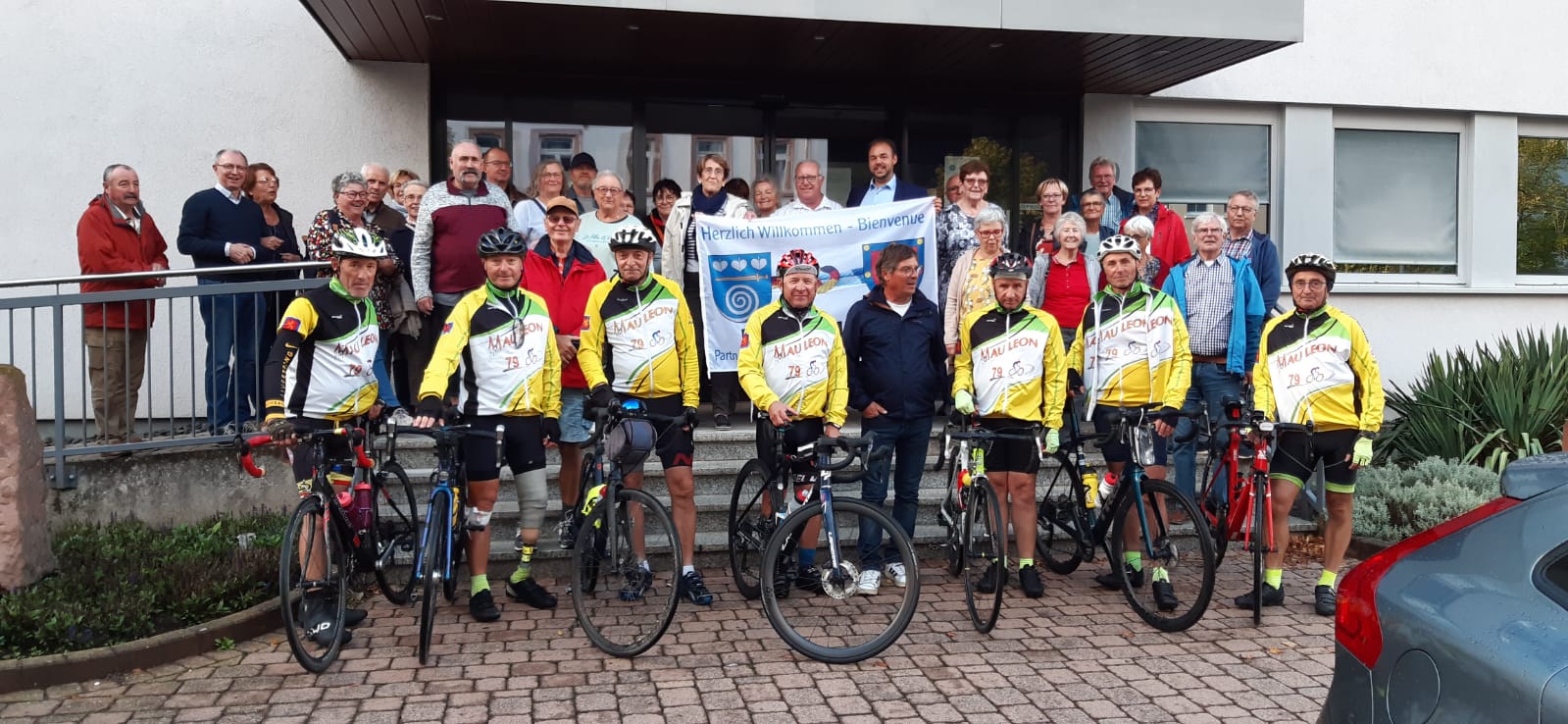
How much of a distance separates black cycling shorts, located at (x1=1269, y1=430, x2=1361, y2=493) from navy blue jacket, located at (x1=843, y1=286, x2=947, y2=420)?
1.93 metres

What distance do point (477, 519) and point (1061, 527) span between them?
131 inches

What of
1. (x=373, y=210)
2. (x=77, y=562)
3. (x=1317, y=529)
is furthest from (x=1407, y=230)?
(x=77, y=562)

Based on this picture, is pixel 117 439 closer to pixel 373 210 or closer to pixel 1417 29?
pixel 373 210

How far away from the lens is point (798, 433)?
6.07 m

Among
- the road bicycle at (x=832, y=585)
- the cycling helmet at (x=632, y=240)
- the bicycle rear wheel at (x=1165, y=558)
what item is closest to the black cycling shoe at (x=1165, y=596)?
the bicycle rear wheel at (x=1165, y=558)

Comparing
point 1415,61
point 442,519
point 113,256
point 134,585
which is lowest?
point 134,585

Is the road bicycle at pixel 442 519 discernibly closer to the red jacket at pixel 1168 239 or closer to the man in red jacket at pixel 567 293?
the man in red jacket at pixel 567 293

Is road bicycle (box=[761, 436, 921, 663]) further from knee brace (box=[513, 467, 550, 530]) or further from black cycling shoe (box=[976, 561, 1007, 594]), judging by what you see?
knee brace (box=[513, 467, 550, 530])

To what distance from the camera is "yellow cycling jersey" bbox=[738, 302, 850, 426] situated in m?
6.01

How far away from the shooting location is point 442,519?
5.37 meters

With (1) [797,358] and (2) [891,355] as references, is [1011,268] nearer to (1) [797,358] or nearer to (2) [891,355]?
(2) [891,355]

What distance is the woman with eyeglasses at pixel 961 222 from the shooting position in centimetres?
802

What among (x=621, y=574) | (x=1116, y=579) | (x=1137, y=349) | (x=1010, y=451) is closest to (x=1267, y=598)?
(x=1116, y=579)

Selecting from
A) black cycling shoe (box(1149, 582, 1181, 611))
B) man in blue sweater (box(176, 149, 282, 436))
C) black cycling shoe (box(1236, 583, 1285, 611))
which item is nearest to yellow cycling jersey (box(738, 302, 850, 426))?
black cycling shoe (box(1149, 582, 1181, 611))
